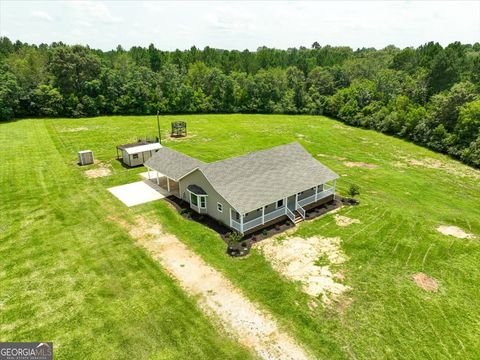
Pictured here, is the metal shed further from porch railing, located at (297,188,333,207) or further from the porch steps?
the porch steps

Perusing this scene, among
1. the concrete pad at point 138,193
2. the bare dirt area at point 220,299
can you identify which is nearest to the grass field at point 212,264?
the bare dirt area at point 220,299

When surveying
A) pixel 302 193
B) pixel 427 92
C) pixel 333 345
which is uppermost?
pixel 427 92

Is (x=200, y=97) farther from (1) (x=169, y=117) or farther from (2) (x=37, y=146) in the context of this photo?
(2) (x=37, y=146)

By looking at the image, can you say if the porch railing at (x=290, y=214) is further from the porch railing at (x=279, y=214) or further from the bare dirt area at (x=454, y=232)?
the bare dirt area at (x=454, y=232)

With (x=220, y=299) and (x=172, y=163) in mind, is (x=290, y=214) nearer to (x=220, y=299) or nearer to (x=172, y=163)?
(x=220, y=299)

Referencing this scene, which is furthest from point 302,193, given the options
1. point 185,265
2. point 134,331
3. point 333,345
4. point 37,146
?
point 37,146

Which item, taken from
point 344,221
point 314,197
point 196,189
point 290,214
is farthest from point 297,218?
point 196,189
